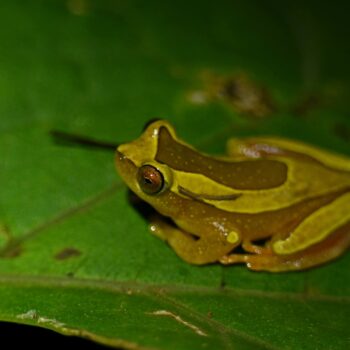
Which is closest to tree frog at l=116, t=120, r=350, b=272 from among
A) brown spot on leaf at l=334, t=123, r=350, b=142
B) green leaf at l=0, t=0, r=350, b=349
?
green leaf at l=0, t=0, r=350, b=349

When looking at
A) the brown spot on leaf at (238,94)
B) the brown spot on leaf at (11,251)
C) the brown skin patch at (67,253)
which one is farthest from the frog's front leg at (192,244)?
the brown spot on leaf at (238,94)

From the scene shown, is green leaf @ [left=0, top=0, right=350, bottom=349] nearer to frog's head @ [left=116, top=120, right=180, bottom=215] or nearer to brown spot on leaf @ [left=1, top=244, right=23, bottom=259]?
brown spot on leaf @ [left=1, top=244, right=23, bottom=259]

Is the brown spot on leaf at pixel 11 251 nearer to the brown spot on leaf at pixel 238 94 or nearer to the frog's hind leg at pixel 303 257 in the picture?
the frog's hind leg at pixel 303 257

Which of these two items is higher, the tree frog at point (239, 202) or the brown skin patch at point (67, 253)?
the tree frog at point (239, 202)

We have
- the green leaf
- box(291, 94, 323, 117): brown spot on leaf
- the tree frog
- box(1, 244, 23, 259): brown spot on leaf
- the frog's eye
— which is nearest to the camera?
the green leaf

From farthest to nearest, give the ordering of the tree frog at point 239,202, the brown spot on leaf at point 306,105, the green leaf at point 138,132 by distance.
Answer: the brown spot on leaf at point 306,105
the tree frog at point 239,202
the green leaf at point 138,132

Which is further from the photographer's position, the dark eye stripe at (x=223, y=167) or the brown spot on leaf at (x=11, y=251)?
the dark eye stripe at (x=223, y=167)

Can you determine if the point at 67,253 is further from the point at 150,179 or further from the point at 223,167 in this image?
the point at 223,167
